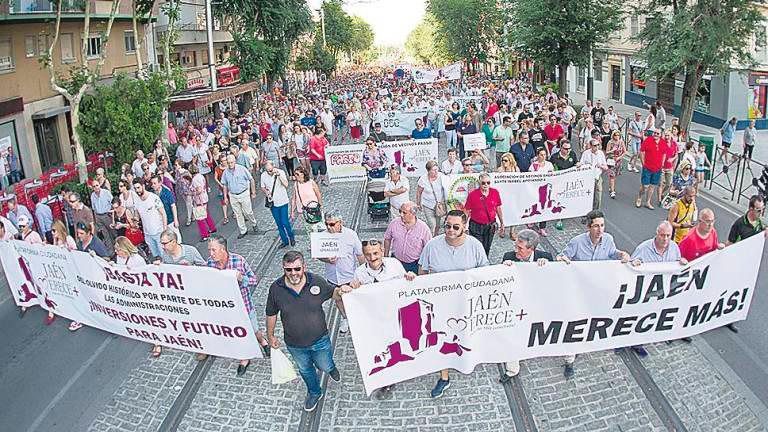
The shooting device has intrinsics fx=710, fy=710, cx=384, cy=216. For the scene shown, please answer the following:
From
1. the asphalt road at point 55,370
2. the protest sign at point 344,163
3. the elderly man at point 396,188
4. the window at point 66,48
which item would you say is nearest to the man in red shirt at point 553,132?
the protest sign at point 344,163

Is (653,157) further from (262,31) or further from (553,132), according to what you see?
(262,31)

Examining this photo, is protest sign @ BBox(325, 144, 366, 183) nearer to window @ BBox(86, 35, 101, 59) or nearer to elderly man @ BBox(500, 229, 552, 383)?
elderly man @ BBox(500, 229, 552, 383)

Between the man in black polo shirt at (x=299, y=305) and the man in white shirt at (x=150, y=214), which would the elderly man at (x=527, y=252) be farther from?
the man in white shirt at (x=150, y=214)

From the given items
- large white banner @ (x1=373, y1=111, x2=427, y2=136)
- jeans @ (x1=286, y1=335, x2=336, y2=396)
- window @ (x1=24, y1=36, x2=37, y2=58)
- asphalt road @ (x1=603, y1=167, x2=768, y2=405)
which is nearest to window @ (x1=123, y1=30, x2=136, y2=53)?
window @ (x1=24, y1=36, x2=37, y2=58)

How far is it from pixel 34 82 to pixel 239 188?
14.6m

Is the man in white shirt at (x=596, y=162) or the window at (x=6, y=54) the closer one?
the man in white shirt at (x=596, y=162)

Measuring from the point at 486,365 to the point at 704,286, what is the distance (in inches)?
95.9

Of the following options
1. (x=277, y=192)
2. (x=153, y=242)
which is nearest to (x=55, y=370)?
(x=153, y=242)

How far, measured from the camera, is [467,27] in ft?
213

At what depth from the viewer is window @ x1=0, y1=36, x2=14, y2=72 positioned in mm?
22359

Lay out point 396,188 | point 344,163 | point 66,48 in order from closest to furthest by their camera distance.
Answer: point 396,188 → point 344,163 → point 66,48

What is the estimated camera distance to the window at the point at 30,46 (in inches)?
932

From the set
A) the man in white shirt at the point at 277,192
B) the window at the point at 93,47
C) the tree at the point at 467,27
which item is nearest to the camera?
the man in white shirt at the point at 277,192

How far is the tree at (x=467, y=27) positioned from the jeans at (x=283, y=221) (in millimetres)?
53965
